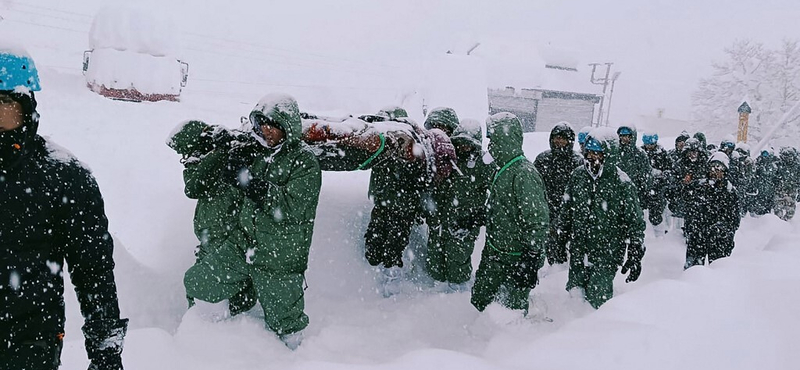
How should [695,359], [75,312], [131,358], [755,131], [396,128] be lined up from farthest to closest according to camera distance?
[755,131] < [396,128] < [75,312] < [131,358] < [695,359]

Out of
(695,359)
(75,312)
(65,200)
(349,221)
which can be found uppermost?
(65,200)

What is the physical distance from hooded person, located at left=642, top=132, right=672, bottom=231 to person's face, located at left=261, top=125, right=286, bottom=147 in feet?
20.6

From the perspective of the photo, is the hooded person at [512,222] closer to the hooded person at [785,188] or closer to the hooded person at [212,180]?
the hooded person at [212,180]

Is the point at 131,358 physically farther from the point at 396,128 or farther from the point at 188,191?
the point at 396,128

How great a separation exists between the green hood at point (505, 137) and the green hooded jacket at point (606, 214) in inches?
38.1

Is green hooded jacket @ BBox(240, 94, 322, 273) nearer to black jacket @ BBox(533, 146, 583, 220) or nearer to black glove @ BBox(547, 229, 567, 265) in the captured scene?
black glove @ BBox(547, 229, 567, 265)

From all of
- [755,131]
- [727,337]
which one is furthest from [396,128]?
[755,131]

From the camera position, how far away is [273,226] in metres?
3.50

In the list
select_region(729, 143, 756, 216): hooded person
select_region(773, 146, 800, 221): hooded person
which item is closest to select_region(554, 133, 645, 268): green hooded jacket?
select_region(729, 143, 756, 216): hooded person

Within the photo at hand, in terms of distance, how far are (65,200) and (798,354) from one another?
3.36 m

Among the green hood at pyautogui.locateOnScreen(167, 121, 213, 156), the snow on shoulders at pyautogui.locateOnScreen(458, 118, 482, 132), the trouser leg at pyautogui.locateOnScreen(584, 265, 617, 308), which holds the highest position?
the snow on shoulders at pyautogui.locateOnScreen(458, 118, 482, 132)

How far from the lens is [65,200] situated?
2.00 metres

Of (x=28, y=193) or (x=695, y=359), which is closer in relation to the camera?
(x=28, y=193)

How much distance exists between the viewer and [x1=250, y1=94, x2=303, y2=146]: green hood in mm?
3471
